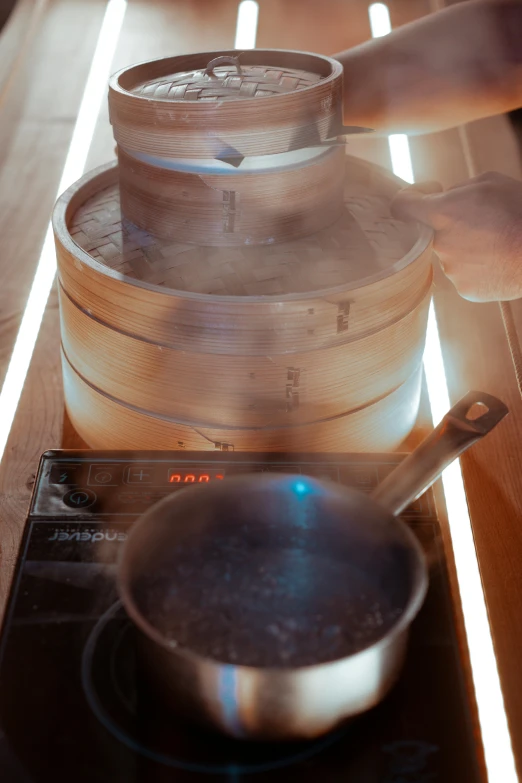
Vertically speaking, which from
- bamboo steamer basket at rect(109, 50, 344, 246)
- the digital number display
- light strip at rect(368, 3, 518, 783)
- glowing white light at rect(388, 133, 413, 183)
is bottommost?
light strip at rect(368, 3, 518, 783)

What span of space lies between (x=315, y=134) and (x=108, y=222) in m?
0.33

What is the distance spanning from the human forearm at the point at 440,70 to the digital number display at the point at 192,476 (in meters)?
0.80

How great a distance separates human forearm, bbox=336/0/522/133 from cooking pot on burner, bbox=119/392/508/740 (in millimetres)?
822

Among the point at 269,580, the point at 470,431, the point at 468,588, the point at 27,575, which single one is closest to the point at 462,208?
the point at 470,431

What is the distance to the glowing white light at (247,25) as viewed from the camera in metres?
2.36

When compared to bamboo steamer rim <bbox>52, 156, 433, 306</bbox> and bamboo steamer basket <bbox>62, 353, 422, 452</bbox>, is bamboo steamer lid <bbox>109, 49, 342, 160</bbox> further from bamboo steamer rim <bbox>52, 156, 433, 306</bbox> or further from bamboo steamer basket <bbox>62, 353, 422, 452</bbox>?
bamboo steamer basket <bbox>62, 353, 422, 452</bbox>

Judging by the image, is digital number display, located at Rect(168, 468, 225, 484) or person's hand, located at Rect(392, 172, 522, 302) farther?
person's hand, located at Rect(392, 172, 522, 302)

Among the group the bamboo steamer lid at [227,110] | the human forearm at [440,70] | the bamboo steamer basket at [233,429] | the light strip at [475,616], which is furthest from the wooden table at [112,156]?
the bamboo steamer lid at [227,110]

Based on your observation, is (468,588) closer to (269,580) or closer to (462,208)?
(269,580)

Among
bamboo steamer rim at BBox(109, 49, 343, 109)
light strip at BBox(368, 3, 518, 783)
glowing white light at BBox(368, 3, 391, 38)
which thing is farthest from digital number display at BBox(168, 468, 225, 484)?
glowing white light at BBox(368, 3, 391, 38)

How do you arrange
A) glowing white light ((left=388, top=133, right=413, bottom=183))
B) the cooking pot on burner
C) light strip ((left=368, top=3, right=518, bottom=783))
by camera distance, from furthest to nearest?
1. glowing white light ((left=388, top=133, right=413, bottom=183))
2. light strip ((left=368, top=3, right=518, bottom=783))
3. the cooking pot on burner

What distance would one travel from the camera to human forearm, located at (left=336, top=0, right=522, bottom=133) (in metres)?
1.47

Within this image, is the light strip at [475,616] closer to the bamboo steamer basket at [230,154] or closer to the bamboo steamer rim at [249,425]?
the bamboo steamer rim at [249,425]

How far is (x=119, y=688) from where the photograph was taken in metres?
0.79
